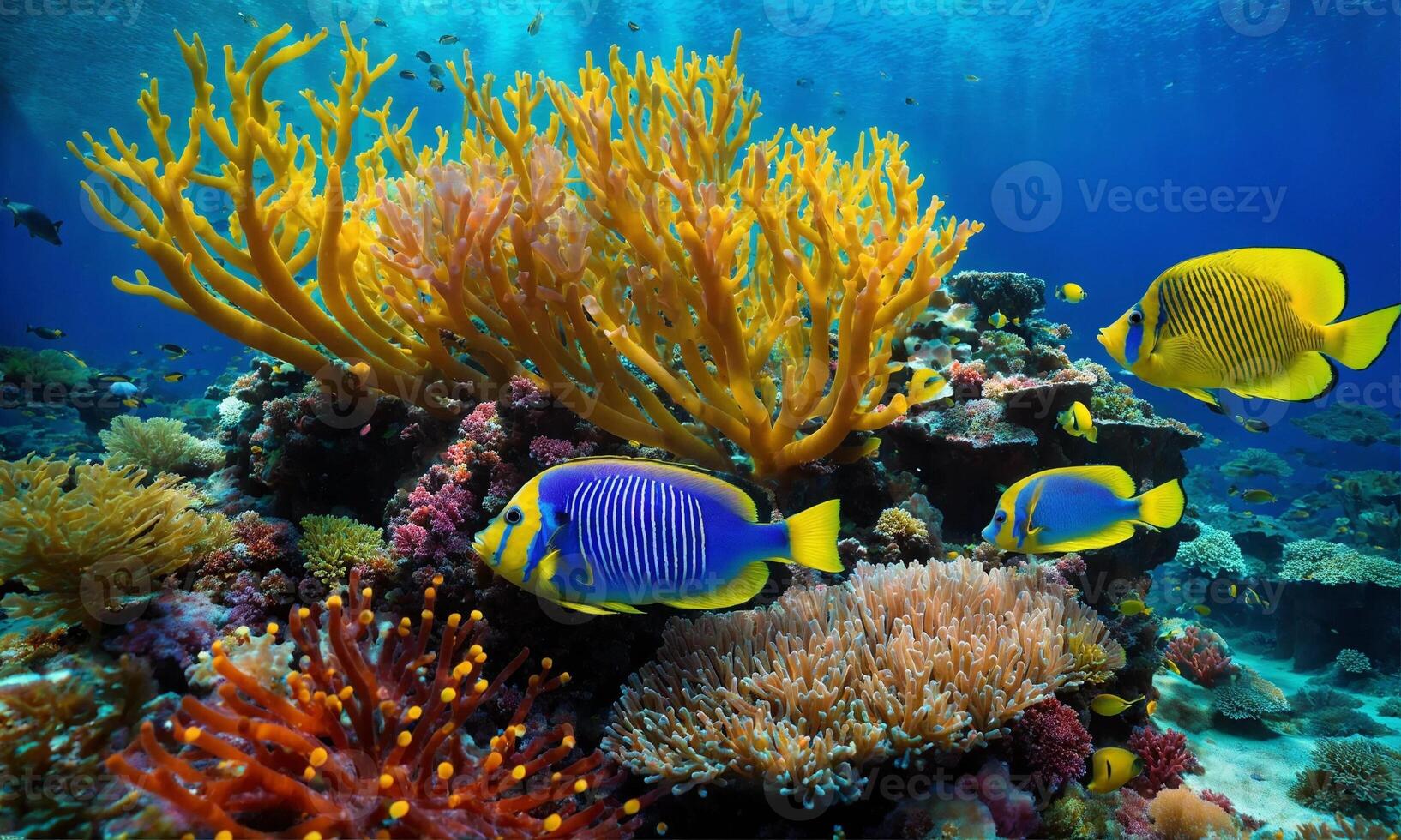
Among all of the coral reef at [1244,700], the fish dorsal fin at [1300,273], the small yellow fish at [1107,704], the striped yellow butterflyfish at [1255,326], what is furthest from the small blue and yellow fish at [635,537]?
the coral reef at [1244,700]

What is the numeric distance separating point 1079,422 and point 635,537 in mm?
3655

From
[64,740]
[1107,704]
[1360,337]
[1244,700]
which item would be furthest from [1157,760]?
[64,740]

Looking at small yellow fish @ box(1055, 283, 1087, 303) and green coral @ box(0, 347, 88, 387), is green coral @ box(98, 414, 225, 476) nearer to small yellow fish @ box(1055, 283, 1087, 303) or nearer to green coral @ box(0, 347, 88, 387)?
green coral @ box(0, 347, 88, 387)

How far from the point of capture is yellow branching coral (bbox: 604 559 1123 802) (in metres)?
2.16

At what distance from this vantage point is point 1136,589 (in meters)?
4.33

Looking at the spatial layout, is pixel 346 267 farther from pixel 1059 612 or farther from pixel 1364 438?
pixel 1364 438

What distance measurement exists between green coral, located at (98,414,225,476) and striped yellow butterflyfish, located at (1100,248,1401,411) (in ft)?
20.3

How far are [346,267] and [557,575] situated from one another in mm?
2616

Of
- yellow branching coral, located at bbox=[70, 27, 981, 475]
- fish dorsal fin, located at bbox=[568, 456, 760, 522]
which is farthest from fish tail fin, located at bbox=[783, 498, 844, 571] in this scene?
yellow branching coral, located at bbox=[70, 27, 981, 475]

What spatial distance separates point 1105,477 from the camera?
257 centimetres

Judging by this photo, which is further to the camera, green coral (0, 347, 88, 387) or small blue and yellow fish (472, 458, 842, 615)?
green coral (0, 347, 88, 387)

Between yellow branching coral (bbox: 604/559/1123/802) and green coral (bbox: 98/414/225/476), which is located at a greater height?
green coral (bbox: 98/414/225/476)

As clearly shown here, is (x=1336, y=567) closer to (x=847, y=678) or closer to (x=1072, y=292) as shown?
(x=1072, y=292)

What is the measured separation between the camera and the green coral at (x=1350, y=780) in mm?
3428
